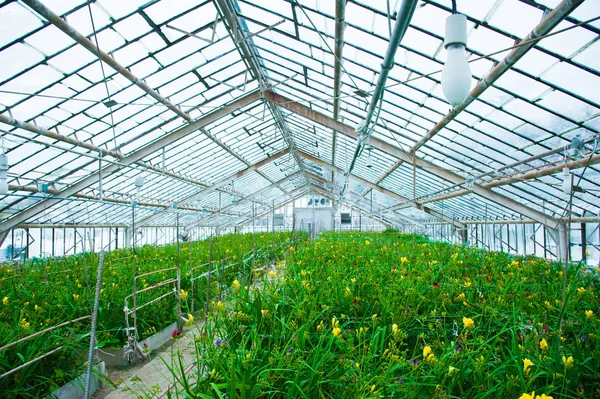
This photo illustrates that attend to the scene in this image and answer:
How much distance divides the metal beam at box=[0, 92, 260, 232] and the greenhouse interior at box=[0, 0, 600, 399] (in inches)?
2.7

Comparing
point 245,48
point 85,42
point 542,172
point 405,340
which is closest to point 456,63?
point 405,340

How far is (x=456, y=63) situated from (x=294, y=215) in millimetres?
6692

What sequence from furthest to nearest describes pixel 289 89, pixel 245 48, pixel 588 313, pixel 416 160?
pixel 416 160 < pixel 289 89 < pixel 245 48 < pixel 588 313

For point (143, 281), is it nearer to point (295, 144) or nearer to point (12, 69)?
point (12, 69)

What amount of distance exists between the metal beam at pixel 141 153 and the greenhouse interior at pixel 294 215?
68 millimetres

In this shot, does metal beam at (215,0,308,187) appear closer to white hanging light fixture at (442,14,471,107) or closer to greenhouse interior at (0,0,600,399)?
greenhouse interior at (0,0,600,399)

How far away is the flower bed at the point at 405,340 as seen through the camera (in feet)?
4.56

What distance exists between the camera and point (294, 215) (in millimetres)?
8188

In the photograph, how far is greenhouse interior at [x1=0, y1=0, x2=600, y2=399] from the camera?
160cm

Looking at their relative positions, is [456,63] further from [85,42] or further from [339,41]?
[85,42]

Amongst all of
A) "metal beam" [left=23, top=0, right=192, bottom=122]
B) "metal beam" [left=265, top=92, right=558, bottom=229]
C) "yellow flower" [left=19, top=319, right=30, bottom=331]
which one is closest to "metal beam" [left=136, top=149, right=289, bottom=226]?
"metal beam" [left=265, top=92, right=558, bottom=229]

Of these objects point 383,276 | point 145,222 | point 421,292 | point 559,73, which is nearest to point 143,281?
point 383,276

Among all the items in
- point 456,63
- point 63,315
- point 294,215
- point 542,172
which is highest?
point 542,172

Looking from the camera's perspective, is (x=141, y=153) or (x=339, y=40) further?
(x=141, y=153)
